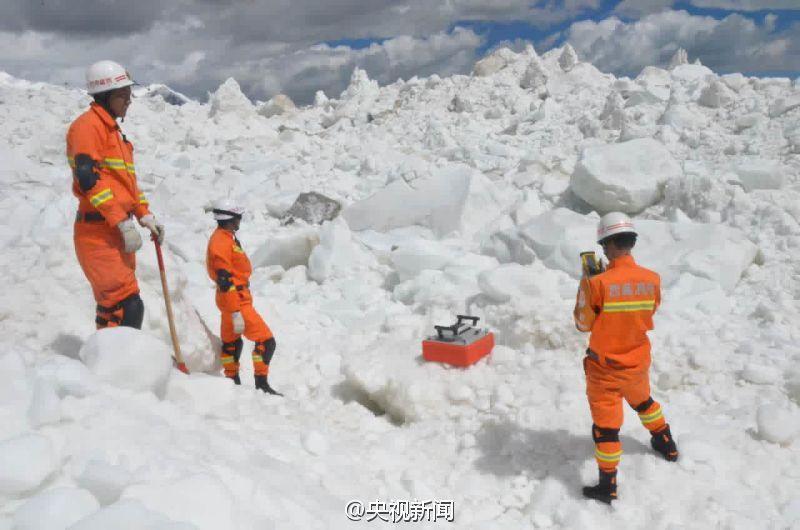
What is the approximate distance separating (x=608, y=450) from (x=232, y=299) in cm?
243

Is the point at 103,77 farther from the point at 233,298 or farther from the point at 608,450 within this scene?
the point at 608,450

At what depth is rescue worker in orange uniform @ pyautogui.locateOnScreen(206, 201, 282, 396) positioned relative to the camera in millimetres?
3705

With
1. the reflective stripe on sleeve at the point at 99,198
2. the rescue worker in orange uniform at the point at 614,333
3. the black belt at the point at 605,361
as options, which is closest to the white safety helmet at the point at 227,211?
the reflective stripe on sleeve at the point at 99,198

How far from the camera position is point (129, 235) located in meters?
2.82

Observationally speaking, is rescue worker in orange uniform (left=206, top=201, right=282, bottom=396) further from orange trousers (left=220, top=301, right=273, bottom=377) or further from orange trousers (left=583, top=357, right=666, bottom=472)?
orange trousers (left=583, top=357, right=666, bottom=472)

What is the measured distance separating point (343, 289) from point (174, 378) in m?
2.89

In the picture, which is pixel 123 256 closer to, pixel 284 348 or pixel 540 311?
pixel 284 348

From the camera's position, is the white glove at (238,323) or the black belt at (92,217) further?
the white glove at (238,323)

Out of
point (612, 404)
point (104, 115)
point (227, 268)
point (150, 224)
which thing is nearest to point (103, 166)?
point (104, 115)

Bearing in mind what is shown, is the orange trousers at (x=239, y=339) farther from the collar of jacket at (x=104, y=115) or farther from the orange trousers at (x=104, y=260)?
the collar of jacket at (x=104, y=115)

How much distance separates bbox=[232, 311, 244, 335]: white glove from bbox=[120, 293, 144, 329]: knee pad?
0.70m

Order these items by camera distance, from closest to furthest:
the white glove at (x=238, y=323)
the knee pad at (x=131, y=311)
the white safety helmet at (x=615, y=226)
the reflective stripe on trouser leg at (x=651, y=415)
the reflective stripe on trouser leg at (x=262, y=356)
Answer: the white safety helmet at (x=615, y=226) < the reflective stripe on trouser leg at (x=651, y=415) < the knee pad at (x=131, y=311) < the white glove at (x=238, y=323) < the reflective stripe on trouser leg at (x=262, y=356)

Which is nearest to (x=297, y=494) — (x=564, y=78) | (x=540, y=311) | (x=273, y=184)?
(x=540, y=311)

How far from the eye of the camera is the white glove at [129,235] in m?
2.81
